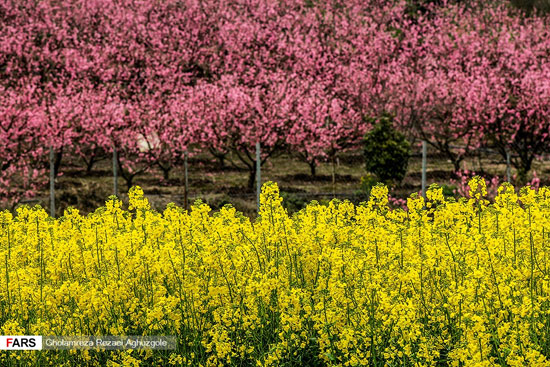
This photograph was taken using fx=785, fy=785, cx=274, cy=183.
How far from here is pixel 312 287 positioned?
645 cm

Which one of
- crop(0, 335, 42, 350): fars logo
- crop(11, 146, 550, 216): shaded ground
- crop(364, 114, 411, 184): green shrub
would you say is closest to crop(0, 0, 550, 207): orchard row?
crop(11, 146, 550, 216): shaded ground

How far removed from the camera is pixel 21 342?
6.17m

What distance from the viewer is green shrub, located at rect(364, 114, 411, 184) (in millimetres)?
19188

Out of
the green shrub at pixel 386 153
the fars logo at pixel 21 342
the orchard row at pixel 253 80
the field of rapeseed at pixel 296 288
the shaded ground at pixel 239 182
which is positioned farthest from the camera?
the orchard row at pixel 253 80

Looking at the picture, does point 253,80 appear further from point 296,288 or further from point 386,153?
point 296,288

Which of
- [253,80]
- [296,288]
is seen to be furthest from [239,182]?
[296,288]

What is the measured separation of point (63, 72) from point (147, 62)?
10.1 feet

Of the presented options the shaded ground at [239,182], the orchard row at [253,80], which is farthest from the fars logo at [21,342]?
the orchard row at [253,80]

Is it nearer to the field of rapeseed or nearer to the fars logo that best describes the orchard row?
the field of rapeseed

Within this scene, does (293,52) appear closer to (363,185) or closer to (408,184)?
(408,184)

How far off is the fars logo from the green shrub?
13752mm

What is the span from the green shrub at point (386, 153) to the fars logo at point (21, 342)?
1375 centimetres

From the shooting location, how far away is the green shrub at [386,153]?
63.0 feet

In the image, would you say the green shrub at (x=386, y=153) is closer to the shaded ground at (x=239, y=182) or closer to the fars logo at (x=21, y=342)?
the shaded ground at (x=239, y=182)
